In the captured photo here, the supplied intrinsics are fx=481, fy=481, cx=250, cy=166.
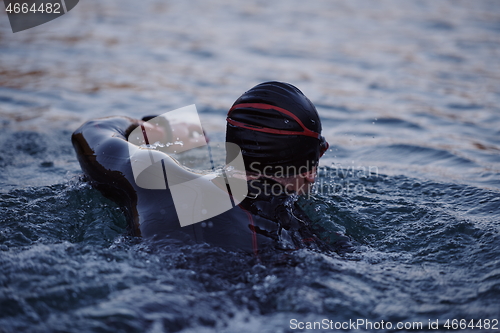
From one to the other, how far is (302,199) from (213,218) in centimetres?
159

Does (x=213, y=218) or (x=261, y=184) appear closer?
(x=213, y=218)

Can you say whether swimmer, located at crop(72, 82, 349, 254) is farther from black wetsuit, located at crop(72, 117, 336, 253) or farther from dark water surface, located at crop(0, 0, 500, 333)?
dark water surface, located at crop(0, 0, 500, 333)

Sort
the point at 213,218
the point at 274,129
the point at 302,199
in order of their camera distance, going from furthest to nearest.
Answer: the point at 302,199 → the point at 274,129 → the point at 213,218

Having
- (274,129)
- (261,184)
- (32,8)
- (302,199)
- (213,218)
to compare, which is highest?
(32,8)

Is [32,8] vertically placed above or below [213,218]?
above

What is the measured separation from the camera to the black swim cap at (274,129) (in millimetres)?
3152

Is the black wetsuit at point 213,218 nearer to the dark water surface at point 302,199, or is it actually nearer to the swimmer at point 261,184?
the swimmer at point 261,184

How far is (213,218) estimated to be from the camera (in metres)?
3.04

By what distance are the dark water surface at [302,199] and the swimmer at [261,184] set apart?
130 mm

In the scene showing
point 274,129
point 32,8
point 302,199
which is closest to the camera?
point 274,129

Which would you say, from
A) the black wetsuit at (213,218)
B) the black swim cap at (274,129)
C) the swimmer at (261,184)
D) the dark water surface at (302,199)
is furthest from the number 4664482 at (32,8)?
the black swim cap at (274,129)

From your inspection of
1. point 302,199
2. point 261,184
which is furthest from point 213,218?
point 302,199

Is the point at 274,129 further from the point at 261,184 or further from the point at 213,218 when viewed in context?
the point at 213,218

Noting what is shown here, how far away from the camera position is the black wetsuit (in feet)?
9.94
